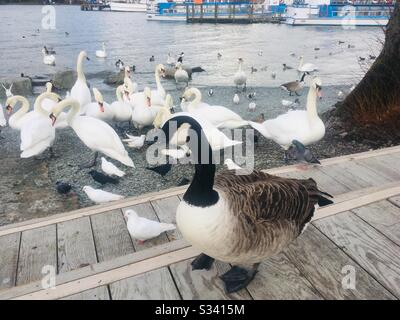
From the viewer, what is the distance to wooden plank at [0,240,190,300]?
283 cm

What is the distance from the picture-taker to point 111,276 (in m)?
2.93

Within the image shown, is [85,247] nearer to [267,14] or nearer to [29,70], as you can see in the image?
[29,70]

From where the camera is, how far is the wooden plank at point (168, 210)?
13.5ft

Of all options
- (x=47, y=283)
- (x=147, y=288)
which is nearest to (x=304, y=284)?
(x=147, y=288)

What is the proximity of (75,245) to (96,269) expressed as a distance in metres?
0.99

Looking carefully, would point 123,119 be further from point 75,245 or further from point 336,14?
point 336,14

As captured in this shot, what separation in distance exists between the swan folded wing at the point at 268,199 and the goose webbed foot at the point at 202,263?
0.63 meters

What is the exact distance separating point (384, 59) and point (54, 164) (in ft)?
26.5

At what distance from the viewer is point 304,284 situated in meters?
2.89

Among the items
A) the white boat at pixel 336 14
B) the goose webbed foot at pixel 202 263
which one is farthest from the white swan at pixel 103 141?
the white boat at pixel 336 14

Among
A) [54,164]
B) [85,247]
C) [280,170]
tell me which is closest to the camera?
[85,247]

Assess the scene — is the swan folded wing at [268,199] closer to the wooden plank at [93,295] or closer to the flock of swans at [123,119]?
the wooden plank at [93,295]

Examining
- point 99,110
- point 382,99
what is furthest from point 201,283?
point 99,110
